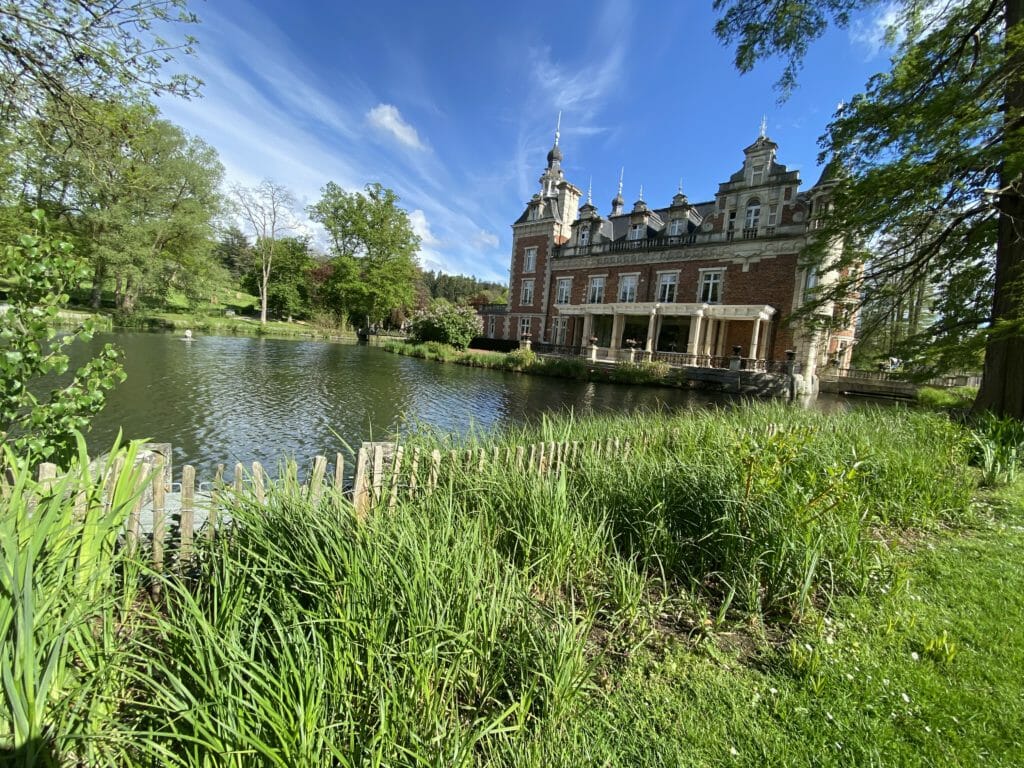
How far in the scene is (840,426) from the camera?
6789 millimetres

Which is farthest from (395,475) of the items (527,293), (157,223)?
(157,223)

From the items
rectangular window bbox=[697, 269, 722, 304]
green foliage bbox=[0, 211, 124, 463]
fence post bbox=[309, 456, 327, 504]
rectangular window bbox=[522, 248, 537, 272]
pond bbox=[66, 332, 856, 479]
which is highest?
rectangular window bbox=[522, 248, 537, 272]

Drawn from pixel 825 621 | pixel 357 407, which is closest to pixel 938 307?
pixel 825 621

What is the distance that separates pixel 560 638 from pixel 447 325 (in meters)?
31.6

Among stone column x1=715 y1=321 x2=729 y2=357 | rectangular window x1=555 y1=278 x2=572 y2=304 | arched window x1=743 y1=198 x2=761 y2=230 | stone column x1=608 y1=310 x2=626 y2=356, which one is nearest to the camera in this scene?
arched window x1=743 y1=198 x2=761 y2=230

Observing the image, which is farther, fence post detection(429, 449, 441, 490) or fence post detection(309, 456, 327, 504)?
fence post detection(429, 449, 441, 490)

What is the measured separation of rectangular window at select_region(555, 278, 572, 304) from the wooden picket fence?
3024cm

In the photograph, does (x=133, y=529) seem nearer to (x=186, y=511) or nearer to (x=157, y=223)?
(x=186, y=511)

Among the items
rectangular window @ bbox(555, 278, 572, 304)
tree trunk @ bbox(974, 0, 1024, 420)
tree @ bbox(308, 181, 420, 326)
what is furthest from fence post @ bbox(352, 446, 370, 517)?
tree @ bbox(308, 181, 420, 326)

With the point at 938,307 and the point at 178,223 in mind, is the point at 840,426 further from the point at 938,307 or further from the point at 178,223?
the point at 178,223

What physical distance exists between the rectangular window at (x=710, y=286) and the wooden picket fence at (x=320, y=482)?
81.7 ft

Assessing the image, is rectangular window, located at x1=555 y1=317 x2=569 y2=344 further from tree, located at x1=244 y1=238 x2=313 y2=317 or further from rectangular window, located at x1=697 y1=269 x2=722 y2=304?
tree, located at x1=244 y1=238 x2=313 y2=317

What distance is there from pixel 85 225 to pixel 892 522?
130 ft

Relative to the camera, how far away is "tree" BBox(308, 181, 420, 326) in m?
42.1
